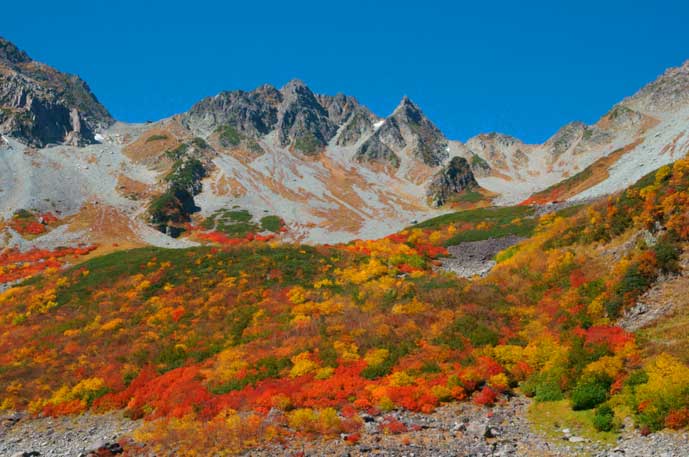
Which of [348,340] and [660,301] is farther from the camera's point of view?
[348,340]

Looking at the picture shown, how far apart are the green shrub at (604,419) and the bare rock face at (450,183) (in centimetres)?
14673

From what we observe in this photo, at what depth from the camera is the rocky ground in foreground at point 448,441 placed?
46.1ft

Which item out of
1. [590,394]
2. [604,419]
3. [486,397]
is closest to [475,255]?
[486,397]

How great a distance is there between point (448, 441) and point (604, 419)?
522 centimetres

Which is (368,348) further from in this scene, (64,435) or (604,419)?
(64,435)

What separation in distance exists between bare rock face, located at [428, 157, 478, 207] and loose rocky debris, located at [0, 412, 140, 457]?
14604 cm

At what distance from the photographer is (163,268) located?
42125 mm

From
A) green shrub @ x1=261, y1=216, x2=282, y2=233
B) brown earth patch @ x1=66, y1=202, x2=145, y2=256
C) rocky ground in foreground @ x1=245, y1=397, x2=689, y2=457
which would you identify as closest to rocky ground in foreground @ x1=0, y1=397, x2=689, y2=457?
rocky ground in foreground @ x1=245, y1=397, x2=689, y2=457

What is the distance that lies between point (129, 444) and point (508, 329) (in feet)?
61.3

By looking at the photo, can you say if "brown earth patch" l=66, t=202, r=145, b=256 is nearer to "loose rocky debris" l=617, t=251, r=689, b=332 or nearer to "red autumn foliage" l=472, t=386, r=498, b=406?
"red autumn foliage" l=472, t=386, r=498, b=406

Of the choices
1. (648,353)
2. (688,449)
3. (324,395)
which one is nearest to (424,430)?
(324,395)

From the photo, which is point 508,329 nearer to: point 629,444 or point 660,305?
point 660,305

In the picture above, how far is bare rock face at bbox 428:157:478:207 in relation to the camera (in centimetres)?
16362

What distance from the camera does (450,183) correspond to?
169000mm
